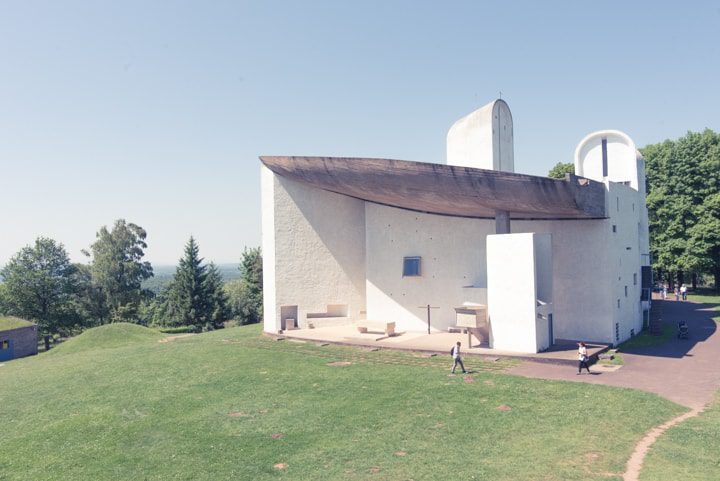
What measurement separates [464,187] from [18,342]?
1305 inches

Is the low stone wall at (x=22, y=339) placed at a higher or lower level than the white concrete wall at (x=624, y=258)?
lower

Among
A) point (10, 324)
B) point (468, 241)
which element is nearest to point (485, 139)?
point (468, 241)

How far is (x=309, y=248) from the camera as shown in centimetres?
2631

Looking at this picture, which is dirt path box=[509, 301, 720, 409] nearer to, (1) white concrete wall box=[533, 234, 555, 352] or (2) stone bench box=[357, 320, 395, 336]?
(1) white concrete wall box=[533, 234, 555, 352]

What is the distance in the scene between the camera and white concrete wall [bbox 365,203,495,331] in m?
23.9

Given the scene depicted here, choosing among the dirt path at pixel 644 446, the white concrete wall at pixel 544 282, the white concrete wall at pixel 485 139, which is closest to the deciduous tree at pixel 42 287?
the white concrete wall at pixel 485 139

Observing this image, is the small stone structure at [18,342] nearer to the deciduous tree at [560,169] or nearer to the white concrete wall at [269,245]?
the white concrete wall at [269,245]

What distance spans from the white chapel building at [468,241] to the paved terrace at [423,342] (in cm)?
66

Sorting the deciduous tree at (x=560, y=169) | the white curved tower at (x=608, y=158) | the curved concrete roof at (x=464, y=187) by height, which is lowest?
the curved concrete roof at (x=464, y=187)

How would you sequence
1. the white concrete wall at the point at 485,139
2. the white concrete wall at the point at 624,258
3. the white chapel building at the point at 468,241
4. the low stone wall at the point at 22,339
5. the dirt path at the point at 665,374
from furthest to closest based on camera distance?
the low stone wall at the point at 22,339
the white concrete wall at the point at 485,139
the white concrete wall at the point at 624,258
the white chapel building at the point at 468,241
the dirt path at the point at 665,374

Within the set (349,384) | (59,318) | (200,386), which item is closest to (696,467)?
(349,384)

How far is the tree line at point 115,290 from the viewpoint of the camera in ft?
135

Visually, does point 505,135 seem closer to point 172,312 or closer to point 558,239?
point 558,239

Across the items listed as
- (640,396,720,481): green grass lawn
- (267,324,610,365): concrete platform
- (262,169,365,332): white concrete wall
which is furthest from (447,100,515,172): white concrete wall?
(640,396,720,481): green grass lawn
